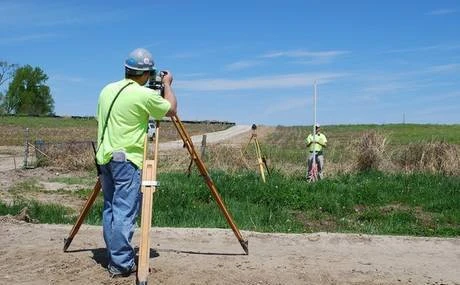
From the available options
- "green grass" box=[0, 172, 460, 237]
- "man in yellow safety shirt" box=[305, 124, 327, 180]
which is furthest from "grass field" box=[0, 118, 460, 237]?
"man in yellow safety shirt" box=[305, 124, 327, 180]

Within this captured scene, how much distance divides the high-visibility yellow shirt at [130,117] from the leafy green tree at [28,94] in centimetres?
10518

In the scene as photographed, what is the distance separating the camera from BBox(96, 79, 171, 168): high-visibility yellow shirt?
605 cm

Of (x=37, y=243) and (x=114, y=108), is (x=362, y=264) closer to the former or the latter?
(x=114, y=108)

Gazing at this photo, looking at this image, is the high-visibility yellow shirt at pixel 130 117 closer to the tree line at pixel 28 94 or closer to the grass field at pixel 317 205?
the grass field at pixel 317 205

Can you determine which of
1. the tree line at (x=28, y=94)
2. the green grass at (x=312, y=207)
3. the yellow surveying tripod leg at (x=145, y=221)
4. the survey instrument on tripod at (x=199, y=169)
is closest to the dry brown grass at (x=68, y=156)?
the green grass at (x=312, y=207)

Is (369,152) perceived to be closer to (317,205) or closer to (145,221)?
(317,205)

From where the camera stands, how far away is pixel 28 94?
109 meters

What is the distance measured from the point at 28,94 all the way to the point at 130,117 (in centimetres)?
10821

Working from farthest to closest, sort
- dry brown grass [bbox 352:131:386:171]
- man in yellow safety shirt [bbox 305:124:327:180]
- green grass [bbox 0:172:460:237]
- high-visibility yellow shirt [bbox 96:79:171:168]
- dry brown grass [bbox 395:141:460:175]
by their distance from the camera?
dry brown grass [bbox 352:131:386:171] < dry brown grass [bbox 395:141:460:175] < man in yellow safety shirt [bbox 305:124:327:180] < green grass [bbox 0:172:460:237] < high-visibility yellow shirt [bbox 96:79:171:168]

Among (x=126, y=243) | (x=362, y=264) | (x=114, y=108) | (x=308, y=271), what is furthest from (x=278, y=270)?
(x=114, y=108)

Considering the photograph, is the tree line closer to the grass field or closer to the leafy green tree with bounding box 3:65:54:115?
the leafy green tree with bounding box 3:65:54:115

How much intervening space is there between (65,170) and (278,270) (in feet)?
57.5

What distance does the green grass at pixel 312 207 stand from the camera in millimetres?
10641

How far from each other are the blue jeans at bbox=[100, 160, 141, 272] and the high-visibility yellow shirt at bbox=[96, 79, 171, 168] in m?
0.10
